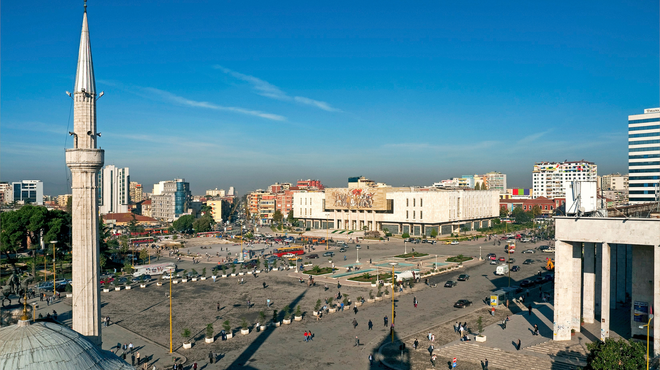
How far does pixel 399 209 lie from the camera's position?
4203 inches

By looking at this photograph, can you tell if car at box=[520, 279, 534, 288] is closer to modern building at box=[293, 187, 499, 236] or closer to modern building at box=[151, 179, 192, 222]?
modern building at box=[293, 187, 499, 236]

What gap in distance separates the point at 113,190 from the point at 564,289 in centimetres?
19099

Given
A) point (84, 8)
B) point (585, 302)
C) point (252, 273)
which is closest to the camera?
point (84, 8)

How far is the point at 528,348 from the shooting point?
27.5 meters

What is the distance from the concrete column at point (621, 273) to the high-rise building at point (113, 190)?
183118 millimetres

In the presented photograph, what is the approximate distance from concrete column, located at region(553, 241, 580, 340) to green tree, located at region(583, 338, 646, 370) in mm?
7946

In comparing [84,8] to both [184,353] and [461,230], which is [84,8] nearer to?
[184,353]

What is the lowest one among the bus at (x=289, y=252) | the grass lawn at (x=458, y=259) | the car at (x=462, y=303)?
the bus at (x=289, y=252)

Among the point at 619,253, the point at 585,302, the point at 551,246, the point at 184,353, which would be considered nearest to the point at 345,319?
the point at 184,353

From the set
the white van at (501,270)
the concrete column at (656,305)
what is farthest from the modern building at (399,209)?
the concrete column at (656,305)

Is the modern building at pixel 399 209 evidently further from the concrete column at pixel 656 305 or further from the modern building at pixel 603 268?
the concrete column at pixel 656 305

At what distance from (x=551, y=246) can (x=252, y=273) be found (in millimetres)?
52515

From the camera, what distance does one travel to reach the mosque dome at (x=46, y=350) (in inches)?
439

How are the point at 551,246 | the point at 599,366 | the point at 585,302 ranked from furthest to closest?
the point at 551,246, the point at 585,302, the point at 599,366
